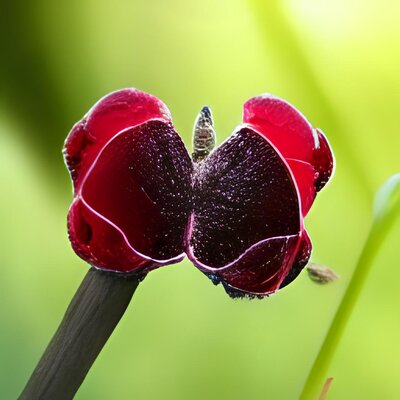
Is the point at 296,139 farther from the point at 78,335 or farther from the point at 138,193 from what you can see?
the point at 78,335

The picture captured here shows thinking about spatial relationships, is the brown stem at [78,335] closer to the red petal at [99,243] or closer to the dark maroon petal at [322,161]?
the red petal at [99,243]

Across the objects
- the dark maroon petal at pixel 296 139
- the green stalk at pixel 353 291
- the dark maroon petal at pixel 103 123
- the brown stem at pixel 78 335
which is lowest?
the green stalk at pixel 353 291

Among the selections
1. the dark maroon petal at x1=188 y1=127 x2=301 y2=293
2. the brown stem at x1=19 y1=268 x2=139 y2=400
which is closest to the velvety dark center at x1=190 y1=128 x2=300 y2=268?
the dark maroon petal at x1=188 y1=127 x2=301 y2=293

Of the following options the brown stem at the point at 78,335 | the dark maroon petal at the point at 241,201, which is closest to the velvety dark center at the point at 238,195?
the dark maroon petal at the point at 241,201

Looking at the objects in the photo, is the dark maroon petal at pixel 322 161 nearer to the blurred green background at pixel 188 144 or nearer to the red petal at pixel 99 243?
the blurred green background at pixel 188 144

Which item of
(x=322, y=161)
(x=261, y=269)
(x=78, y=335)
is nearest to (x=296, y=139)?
(x=322, y=161)

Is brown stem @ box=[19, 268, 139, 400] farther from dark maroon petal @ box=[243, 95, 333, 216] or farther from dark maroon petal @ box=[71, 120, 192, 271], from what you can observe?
dark maroon petal @ box=[243, 95, 333, 216]

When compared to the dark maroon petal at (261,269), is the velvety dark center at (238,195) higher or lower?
higher
